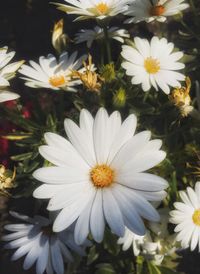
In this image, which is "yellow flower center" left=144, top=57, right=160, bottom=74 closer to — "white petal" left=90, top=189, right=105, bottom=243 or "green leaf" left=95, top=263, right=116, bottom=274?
"white petal" left=90, top=189, right=105, bottom=243

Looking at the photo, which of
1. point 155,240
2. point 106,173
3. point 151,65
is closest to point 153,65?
point 151,65

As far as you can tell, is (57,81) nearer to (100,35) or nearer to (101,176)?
(100,35)

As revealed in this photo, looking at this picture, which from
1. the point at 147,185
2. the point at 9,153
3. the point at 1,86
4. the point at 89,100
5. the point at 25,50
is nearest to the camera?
the point at 147,185

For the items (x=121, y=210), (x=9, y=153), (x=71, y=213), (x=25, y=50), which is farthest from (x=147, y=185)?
(x=25, y=50)

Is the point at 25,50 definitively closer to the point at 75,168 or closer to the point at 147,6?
the point at 147,6

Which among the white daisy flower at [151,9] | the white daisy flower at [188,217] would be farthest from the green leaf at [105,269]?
the white daisy flower at [151,9]

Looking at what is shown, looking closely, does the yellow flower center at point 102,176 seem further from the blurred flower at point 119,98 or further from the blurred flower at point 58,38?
the blurred flower at point 58,38

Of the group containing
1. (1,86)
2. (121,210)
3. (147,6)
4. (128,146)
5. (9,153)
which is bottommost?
(9,153)
